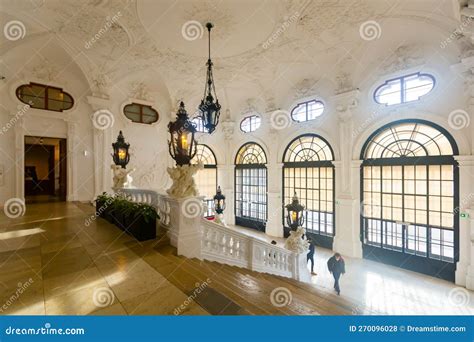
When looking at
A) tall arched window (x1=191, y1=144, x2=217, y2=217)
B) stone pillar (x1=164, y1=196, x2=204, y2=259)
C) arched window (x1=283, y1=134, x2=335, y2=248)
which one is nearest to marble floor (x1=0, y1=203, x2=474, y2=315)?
stone pillar (x1=164, y1=196, x2=204, y2=259)

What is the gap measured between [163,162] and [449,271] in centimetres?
1109

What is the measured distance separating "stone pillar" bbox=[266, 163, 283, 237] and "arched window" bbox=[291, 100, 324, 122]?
2.44 metres

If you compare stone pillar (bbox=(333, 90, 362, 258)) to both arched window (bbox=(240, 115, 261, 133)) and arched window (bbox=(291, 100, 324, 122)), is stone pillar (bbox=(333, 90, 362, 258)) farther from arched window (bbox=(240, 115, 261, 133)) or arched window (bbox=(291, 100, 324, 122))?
arched window (bbox=(240, 115, 261, 133))

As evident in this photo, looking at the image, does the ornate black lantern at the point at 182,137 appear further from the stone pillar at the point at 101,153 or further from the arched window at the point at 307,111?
the arched window at the point at 307,111

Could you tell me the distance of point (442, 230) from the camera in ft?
21.1

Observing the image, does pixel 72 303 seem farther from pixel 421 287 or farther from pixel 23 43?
pixel 23 43

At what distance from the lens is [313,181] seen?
9.61 metres

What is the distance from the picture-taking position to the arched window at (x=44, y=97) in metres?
7.32

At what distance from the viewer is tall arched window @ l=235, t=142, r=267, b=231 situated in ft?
38.2

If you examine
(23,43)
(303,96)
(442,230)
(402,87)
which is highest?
(23,43)

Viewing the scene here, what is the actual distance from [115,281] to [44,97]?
28.1 ft

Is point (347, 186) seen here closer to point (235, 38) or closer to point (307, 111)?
point (307, 111)

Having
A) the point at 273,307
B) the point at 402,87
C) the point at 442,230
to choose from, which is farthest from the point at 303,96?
the point at 273,307

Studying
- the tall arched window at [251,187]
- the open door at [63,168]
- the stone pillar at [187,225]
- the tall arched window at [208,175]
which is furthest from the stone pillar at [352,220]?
the open door at [63,168]
